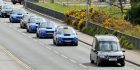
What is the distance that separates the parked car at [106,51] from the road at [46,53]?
1.32ft

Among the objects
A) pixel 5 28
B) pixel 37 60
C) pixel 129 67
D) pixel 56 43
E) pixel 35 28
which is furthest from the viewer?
pixel 5 28

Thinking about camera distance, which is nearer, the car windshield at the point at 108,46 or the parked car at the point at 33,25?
the car windshield at the point at 108,46

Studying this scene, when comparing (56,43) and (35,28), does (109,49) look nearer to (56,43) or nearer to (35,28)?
(56,43)

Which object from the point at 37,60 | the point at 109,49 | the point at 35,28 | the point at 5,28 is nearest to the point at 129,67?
the point at 109,49

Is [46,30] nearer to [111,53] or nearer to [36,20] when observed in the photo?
[36,20]

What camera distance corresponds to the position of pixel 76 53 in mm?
42906

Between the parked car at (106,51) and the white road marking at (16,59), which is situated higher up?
the parked car at (106,51)

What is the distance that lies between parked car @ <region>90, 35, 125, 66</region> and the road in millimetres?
402

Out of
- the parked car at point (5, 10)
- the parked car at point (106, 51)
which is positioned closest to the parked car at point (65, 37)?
the parked car at point (106, 51)

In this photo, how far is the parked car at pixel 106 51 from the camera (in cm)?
3488

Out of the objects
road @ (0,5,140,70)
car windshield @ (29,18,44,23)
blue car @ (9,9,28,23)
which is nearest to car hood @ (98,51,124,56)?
road @ (0,5,140,70)

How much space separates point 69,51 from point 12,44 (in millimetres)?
6874

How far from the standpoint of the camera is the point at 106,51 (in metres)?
35.6

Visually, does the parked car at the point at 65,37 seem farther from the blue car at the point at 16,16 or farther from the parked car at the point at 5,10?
the parked car at the point at 5,10
